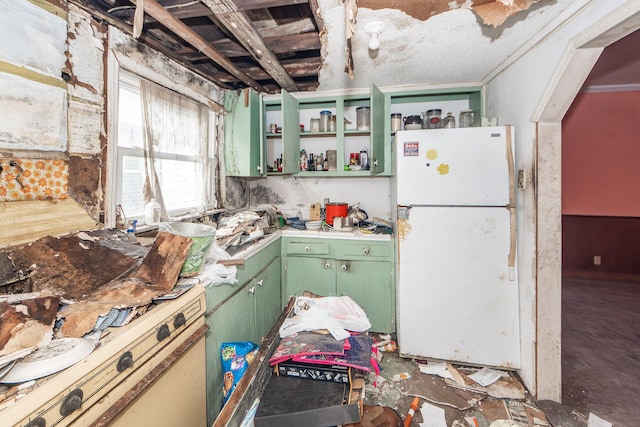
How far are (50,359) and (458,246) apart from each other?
2.17m

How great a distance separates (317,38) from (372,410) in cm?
209

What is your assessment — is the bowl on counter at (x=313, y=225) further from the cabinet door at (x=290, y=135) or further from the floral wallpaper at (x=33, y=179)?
the floral wallpaper at (x=33, y=179)

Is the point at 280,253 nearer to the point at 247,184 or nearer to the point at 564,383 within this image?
the point at 247,184

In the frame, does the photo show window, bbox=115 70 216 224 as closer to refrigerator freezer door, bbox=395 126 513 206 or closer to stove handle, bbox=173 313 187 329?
stove handle, bbox=173 313 187 329

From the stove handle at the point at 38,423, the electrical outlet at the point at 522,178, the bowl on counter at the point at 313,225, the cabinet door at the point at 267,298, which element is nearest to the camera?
the stove handle at the point at 38,423

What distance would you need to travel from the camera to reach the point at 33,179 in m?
1.21

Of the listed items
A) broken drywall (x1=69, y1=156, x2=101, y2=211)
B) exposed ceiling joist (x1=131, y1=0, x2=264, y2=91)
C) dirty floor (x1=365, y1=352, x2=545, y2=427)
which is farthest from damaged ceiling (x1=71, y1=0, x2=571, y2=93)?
dirty floor (x1=365, y1=352, x2=545, y2=427)

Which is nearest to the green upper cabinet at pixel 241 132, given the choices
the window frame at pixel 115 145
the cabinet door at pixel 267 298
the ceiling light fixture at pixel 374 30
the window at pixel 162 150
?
the window at pixel 162 150

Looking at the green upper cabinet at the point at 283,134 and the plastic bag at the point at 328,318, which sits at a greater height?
the green upper cabinet at the point at 283,134

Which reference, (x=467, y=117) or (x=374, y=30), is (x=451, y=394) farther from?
(x=374, y=30)

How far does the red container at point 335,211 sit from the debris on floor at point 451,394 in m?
1.31

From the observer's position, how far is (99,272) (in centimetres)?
121

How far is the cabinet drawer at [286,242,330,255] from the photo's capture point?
2611mm

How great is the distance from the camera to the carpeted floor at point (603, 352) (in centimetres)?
175
